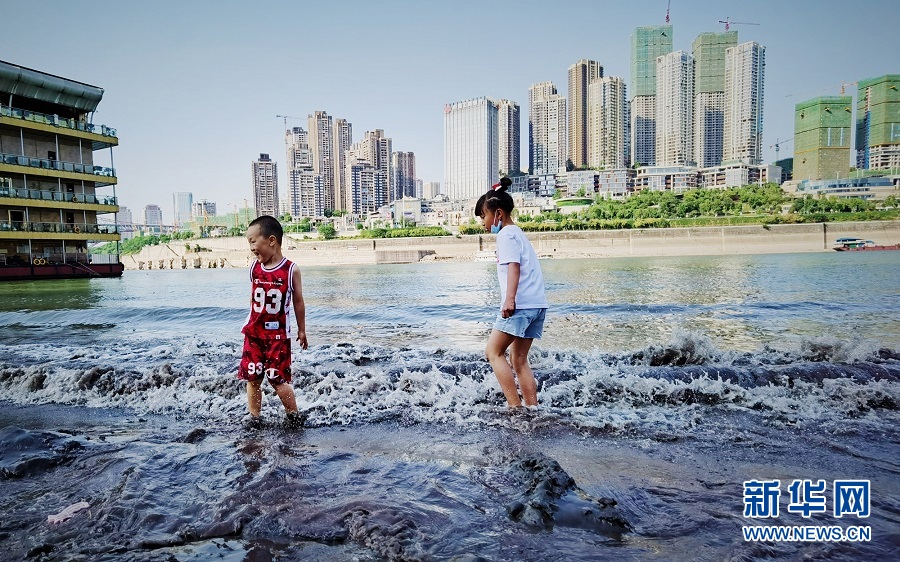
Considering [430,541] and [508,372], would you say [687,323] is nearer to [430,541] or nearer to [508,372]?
[508,372]

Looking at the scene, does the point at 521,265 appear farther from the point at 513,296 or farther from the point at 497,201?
the point at 497,201

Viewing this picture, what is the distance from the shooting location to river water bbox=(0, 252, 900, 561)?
2.18 metres

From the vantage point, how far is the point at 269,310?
12.7ft

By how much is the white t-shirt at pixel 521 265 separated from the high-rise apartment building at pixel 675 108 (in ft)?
660

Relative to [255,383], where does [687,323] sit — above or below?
below

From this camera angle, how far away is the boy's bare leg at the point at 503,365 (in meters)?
4.14

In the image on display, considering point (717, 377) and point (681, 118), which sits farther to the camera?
point (681, 118)

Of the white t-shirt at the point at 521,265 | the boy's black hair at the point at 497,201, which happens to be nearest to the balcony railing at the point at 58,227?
the boy's black hair at the point at 497,201

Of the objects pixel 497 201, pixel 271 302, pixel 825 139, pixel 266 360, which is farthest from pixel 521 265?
pixel 825 139

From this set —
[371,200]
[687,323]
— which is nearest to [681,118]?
[371,200]

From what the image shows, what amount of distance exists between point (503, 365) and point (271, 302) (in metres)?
1.83

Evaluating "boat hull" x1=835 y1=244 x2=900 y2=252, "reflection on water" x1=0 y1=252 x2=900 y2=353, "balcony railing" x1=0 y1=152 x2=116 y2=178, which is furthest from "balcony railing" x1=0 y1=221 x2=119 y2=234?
"boat hull" x1=835 y1=244 x2=900 y2=252

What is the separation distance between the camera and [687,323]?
10.4 meters

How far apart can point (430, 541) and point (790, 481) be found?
195cm
